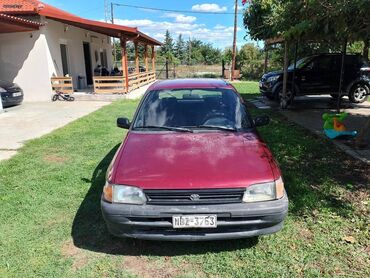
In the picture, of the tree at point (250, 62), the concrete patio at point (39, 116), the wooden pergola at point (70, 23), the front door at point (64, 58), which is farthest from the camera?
the tree at point (250, 62)

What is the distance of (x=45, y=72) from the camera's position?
1485 centimetres

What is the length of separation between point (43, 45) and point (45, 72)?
1087mm

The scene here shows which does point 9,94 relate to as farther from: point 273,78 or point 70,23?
point 273,78

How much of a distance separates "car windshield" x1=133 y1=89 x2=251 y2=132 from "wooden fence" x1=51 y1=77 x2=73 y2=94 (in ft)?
37.3

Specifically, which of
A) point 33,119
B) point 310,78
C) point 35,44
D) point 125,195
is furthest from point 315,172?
point 35,44

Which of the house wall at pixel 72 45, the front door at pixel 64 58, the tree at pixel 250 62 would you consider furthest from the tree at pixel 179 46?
the front door at pixel 64 58

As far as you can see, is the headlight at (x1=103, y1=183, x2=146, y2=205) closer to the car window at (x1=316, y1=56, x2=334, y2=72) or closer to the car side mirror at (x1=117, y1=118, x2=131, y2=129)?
the car side mirror at (x1=117, y1=118, x2=131, y2=129)

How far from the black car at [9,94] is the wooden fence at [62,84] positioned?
1.92m

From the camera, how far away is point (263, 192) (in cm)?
317

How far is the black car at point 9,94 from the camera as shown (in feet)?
41.1

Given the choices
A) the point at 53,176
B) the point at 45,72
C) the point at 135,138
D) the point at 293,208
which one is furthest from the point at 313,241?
the point at 45,72

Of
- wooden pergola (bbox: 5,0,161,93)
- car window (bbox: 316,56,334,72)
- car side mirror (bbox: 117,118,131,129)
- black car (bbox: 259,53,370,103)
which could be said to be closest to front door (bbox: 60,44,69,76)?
wooden pergola (bbox: 5,0,161,93)

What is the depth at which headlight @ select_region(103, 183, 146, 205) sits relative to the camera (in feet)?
10.3

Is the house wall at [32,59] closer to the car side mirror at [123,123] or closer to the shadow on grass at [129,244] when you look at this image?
the car side mirror at [123,123]
